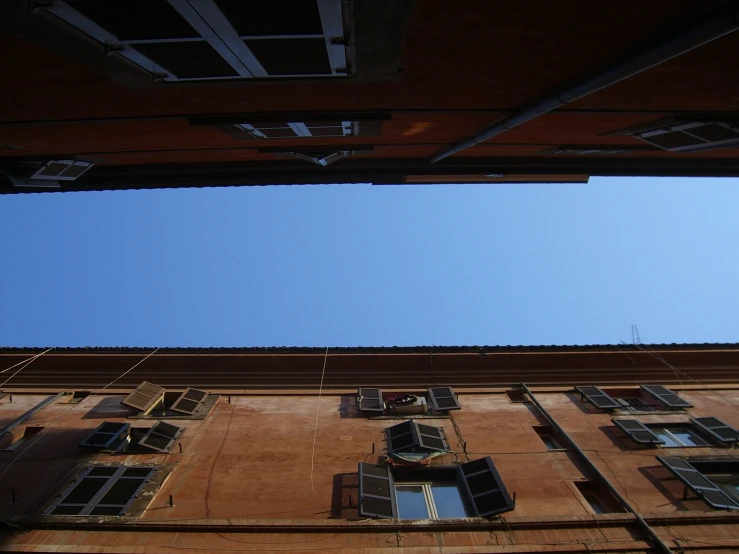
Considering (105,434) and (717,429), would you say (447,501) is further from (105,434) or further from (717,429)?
(105,434)

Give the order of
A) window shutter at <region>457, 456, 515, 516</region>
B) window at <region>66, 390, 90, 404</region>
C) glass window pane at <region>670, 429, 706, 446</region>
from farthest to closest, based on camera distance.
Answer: window at <region>66, 390, 90, 404</region>
glass window pane at <region>670, 429, 706, 446</region>
window shutter at <region>457, 456, 515, 516</region>

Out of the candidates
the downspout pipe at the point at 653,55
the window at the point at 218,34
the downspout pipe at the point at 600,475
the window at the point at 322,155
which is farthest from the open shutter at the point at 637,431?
the window at the point at 218,34

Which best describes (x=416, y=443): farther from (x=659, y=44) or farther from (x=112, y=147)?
(x=112, y=147)

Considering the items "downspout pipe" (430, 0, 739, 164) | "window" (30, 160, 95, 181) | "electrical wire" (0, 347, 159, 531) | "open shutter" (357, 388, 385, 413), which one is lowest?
"electrical wire" (0, 347, 159, 531)

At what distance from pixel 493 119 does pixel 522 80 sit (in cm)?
159

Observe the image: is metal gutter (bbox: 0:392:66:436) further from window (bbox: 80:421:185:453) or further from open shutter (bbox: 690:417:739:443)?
open shutter (bbox: 690:417:739:443)

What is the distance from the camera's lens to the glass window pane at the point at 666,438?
9164 millimetres

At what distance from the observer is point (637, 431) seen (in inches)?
361

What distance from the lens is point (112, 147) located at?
9.28 metres

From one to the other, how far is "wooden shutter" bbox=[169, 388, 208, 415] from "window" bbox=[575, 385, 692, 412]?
8.56 m

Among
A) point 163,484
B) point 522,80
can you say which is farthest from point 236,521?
point 522,80

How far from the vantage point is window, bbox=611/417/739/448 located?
9000 millimetres

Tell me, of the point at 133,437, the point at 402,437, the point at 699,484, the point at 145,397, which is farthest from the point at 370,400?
the point at 699,484

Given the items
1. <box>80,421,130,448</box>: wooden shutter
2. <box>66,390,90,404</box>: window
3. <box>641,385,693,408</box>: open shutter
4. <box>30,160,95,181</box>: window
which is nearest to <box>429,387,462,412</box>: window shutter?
<box>641,385,693,408</box>: open shutter
